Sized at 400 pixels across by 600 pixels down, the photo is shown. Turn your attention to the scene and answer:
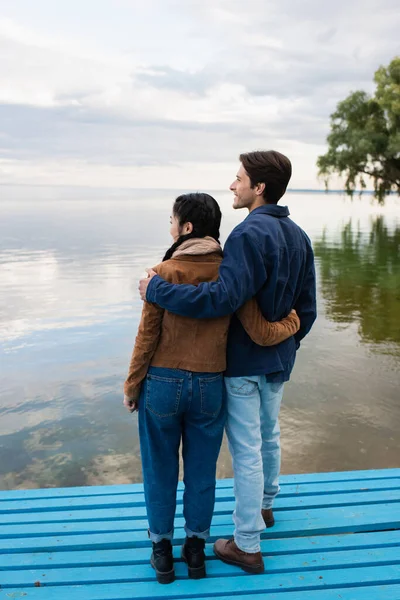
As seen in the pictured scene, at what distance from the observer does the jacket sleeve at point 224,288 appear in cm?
220

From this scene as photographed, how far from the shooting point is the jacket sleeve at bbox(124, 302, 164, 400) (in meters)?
2.30

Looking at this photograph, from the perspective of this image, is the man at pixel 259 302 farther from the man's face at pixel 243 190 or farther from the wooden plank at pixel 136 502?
the wooden plank at pixel 136 502

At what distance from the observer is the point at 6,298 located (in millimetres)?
12523

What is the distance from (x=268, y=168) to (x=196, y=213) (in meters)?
0.35

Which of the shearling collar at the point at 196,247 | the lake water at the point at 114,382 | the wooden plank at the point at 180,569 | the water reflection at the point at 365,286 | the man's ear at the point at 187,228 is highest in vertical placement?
the man's ear at the point at 187,228

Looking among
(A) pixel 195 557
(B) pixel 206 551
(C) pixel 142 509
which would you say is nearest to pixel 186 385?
(A) pixel 195 557

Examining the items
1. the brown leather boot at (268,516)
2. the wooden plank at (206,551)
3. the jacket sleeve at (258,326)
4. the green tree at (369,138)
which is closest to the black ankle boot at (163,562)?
the wooden plank at (206,551)

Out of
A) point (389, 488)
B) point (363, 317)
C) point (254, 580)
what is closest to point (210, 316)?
point (254, 580)

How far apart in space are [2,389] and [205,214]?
17.0ft

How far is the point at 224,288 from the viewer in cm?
220

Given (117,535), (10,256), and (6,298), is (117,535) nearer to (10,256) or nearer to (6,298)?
(6,298)

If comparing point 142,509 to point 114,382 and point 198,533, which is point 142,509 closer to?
point 198,533

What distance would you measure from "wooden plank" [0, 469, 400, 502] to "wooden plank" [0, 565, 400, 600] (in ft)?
2.66

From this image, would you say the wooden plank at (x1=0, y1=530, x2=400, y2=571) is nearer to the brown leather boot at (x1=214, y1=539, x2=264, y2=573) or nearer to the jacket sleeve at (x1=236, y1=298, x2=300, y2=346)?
the brown leather boot at (x1=214, y1=539, x2=264, y2=573)
